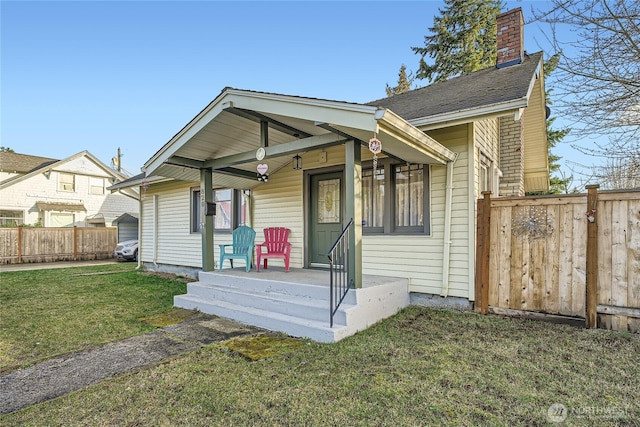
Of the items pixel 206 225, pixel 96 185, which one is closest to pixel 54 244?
pixel 96 185

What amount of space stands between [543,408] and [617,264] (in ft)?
8.44

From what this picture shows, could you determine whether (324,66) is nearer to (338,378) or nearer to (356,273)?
(356,273)

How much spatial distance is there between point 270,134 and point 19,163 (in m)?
21.8

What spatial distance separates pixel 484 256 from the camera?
4.62m

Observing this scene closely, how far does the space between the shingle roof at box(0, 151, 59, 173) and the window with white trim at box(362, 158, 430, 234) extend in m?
21.2

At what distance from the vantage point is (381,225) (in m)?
5.64

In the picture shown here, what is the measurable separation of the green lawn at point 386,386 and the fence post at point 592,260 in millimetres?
226

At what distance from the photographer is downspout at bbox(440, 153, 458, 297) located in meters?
4.84

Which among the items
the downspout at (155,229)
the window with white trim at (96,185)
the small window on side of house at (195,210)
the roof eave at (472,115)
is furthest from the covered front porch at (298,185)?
the window with white trim at (96,185)

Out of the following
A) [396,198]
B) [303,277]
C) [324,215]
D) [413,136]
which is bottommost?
[303,277]

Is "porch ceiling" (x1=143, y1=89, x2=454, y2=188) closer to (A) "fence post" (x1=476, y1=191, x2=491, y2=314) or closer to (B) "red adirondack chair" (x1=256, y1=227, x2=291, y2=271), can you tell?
(A) "fence post" (x1=476, y1=191, x2=491, y2=314)

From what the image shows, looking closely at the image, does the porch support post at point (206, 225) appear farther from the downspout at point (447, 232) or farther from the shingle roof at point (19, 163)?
the shingle roof at point (19, 163)

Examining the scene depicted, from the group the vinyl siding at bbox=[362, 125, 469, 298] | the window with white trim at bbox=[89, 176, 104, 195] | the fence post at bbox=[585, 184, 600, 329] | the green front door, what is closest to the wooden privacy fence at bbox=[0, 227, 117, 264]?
the window with white trim at bbox=[89, 176, 104, 195]

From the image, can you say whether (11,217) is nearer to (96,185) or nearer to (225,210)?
(96,185)
